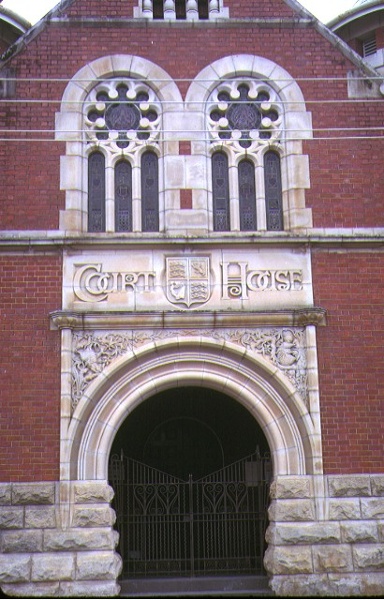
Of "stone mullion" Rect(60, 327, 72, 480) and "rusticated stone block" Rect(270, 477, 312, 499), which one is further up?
"stone mullion" Rect(60, 327, 72, 480)

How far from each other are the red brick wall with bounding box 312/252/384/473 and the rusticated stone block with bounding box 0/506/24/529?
4.78 meters

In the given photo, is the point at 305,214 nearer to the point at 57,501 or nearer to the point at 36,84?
the point at 36,84

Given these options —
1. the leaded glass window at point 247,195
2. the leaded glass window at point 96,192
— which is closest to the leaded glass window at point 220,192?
the leaded glass window at point 247,195

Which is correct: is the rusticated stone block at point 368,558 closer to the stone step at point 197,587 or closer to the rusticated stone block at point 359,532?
the rusticated stone block at point 359,532

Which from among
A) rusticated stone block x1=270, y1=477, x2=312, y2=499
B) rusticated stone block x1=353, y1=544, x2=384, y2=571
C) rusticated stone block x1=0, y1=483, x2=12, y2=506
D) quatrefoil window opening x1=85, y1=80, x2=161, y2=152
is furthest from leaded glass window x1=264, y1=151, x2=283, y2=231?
rusticated stone block x1=0, y1=483, x2=12, y2=506

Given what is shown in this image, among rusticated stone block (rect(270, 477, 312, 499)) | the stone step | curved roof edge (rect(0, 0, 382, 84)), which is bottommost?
the stone step

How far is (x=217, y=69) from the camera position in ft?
49.2

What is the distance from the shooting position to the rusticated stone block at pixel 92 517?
13.0m

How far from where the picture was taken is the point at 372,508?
523 inches

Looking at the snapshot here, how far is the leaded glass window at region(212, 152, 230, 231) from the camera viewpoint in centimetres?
1462

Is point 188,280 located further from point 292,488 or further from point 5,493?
point 5,493

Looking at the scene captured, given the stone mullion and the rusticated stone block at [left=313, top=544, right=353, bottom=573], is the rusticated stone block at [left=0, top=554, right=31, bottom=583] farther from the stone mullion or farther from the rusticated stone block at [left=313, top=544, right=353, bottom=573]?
the rusticated stone block at [left=313, top=544, right=353, bottom=573]

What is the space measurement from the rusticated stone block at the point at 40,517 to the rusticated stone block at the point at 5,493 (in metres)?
0.32

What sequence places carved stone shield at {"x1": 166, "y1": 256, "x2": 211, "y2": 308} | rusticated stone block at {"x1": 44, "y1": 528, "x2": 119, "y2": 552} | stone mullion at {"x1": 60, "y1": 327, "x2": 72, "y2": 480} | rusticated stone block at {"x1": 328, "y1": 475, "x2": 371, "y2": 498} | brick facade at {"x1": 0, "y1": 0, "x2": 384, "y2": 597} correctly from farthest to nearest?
carved stone shield at {"x1": 166, "y1": 256, "x2": 211, "y2": 308} < rusticated stone block at {"x1": 328, "y1": 475, "x2": 371, "y2": 498} < stone mullion at {"x1": 60, "y1": 327, "x2": 72, "y2": 480} < brick facade at {"x1": 0, "y1": 0, "x2": 384, "y2": 597} < rusticated stone block at {"x1": 44, "y1": 528, "x2": 119, "y2": 552}
